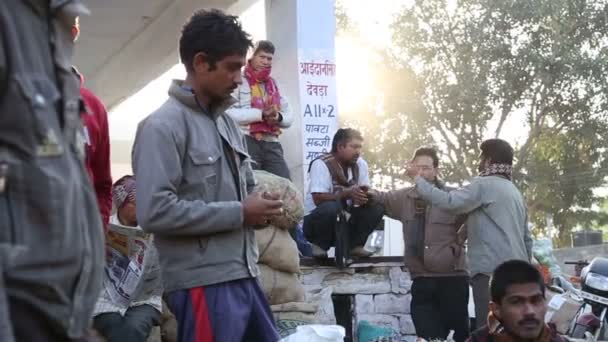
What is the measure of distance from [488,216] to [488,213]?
0.07ft

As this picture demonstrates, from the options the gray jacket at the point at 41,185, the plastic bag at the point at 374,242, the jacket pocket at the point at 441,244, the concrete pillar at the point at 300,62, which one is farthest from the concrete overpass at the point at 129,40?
the gray jacket at the point at 41,185

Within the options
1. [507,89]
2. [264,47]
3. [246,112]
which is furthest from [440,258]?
[507,89]

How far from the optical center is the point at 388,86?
2527 centimetres

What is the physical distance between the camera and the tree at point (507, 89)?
22.9 meters

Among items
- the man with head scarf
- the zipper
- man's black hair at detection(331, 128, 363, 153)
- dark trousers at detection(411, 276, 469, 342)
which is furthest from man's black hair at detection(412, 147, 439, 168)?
the zipper

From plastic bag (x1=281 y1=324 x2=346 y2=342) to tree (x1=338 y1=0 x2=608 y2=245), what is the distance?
1885cm

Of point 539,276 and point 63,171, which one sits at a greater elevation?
point 63,171

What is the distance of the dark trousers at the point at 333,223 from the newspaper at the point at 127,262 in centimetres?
246

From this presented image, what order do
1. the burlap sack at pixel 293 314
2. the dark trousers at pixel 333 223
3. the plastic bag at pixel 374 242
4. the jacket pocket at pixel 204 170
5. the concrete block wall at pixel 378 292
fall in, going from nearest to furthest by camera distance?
the jacket pocket at pixel 204 170, the burlap sack at pixel 293 314, the dark trousers at pixel 333 223, the concrete block wall at pixel 378 292, the plastic bag at pixel 374 242

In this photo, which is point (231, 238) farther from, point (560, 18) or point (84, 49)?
point (560, 18)

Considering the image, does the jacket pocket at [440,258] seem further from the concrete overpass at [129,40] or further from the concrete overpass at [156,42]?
the concrete overpass at [129,40]

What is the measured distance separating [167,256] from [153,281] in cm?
183

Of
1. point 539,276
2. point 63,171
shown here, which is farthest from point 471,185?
point 63,171

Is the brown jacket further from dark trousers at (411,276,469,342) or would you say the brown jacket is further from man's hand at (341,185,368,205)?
man's hand at (341,185,368,205)
